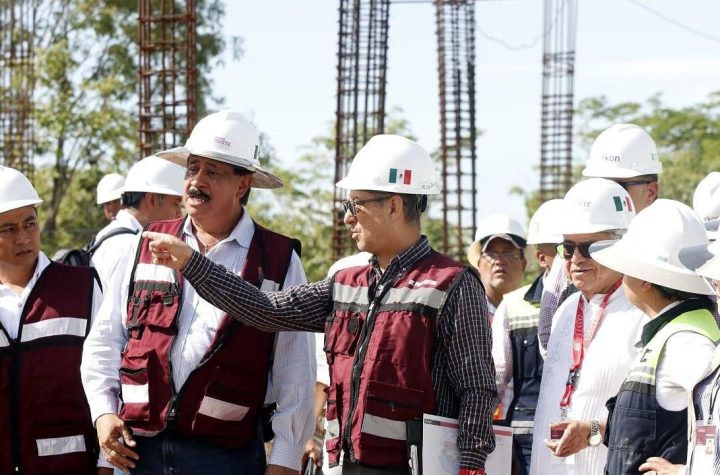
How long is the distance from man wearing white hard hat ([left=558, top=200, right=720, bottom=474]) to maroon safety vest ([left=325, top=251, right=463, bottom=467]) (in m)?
0.69

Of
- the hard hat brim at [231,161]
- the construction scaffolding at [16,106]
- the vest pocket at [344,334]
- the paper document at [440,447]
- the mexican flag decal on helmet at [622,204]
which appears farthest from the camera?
the construction scaffolding at [16,106]

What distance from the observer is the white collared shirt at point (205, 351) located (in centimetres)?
525

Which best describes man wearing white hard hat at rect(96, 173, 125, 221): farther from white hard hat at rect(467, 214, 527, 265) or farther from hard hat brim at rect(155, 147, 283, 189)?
hard hat brim at rect(155, 147, 283, 189)

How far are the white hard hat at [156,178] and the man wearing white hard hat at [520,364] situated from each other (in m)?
2.41

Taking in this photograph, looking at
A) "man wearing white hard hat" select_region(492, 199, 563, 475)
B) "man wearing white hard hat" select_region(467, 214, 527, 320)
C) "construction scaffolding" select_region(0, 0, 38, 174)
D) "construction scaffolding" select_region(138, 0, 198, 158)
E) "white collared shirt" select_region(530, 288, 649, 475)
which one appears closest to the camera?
"white collared shirt" select_region(530, 288, 649, 475)

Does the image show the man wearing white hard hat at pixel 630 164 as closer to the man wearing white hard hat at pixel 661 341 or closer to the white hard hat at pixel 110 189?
the man wearing white hard hat at pixel 661 341

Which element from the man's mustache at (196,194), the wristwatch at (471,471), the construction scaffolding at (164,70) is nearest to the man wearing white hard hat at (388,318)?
the wristwatch at (471,471)

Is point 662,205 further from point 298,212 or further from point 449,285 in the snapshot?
point 298,212

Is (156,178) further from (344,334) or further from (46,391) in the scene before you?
(344,334)

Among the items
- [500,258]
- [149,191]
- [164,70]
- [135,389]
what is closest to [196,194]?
[135,389]

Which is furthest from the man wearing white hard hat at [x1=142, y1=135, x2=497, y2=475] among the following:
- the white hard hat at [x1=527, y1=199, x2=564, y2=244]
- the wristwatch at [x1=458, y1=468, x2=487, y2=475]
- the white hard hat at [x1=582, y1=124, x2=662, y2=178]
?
the white hard hat at [x1=582, y1=124, x2=662, y2=178]

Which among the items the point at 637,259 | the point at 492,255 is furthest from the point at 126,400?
the point at 492,255

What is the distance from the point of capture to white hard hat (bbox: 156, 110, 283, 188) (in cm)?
545

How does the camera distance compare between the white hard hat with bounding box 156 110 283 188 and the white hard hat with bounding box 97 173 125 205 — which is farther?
the white hard hat with bounding box 97 173 125 205
